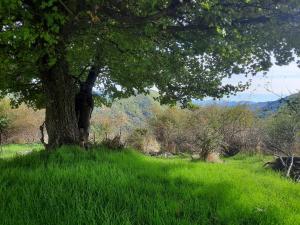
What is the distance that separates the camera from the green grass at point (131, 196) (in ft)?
20.9

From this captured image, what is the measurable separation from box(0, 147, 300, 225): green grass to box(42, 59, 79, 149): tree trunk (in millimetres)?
2881

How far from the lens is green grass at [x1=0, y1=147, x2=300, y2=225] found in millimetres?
6359

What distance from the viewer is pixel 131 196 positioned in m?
7.33

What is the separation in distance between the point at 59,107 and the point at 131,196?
6.93 meters

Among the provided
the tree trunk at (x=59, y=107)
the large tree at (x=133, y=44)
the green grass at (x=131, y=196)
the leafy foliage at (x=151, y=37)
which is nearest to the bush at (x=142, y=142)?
the large tree at (x=133, y=44)

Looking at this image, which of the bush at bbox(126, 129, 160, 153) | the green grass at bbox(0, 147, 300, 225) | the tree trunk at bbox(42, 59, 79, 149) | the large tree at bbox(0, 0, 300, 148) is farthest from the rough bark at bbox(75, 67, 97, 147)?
the bush at bbox(126, 129, 160, 153)

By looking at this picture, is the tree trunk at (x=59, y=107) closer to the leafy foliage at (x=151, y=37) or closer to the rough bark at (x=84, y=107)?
the leafy foliage at (x=151, y=37)

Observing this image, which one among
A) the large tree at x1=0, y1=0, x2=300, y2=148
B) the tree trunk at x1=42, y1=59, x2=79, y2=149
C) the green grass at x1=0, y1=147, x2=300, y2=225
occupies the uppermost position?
the large tree at x1=0, y1=0, x2=300, y2=148

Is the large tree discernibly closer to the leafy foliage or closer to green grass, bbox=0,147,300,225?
the leafy foliage

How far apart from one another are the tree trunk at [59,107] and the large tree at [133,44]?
1.3 inches

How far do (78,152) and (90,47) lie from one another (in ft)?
17.0

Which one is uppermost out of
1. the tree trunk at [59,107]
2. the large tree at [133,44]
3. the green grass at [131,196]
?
the large tree at [133,44]

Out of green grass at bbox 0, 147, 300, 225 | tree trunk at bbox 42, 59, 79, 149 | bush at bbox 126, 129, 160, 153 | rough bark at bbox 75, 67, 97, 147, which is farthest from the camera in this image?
bush at bbox 126, 129, 160, 153

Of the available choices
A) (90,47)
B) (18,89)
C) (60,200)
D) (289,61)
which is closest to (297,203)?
(60,200)
